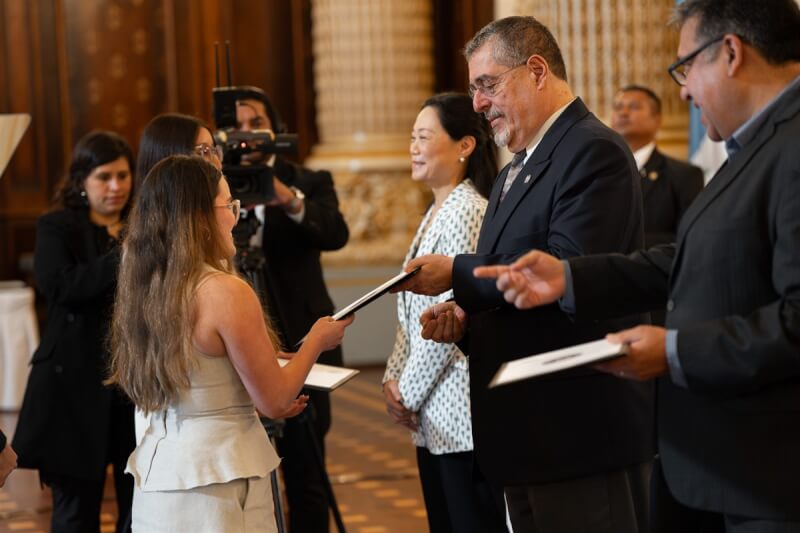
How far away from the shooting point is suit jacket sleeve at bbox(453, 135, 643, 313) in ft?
7.53

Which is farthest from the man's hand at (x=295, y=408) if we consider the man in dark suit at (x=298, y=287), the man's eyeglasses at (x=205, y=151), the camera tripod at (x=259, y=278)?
the man in dark suit at (x=298, y=287)

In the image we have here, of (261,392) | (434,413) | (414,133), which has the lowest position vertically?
(434,413)

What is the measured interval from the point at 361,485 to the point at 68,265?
1.96m

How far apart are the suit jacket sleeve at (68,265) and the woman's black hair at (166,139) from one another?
11.8 inches

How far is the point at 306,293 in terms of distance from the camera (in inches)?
148

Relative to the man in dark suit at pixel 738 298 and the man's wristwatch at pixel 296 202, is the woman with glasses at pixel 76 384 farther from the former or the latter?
the man in dark suit at pixel 738 298

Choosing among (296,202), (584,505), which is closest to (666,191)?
(296,202)

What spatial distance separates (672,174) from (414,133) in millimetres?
2314

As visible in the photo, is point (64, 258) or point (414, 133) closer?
point (414, 133)

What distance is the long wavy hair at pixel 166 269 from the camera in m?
2.32

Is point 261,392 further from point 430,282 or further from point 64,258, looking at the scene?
point 64,258

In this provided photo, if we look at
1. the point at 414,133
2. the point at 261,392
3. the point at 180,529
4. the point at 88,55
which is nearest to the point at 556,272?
the point at 261,392

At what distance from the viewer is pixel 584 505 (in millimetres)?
2332

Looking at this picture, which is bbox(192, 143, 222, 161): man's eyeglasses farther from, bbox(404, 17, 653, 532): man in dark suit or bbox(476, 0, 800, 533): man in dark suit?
bbox(476, 0, 800, 533): man in dark suit
